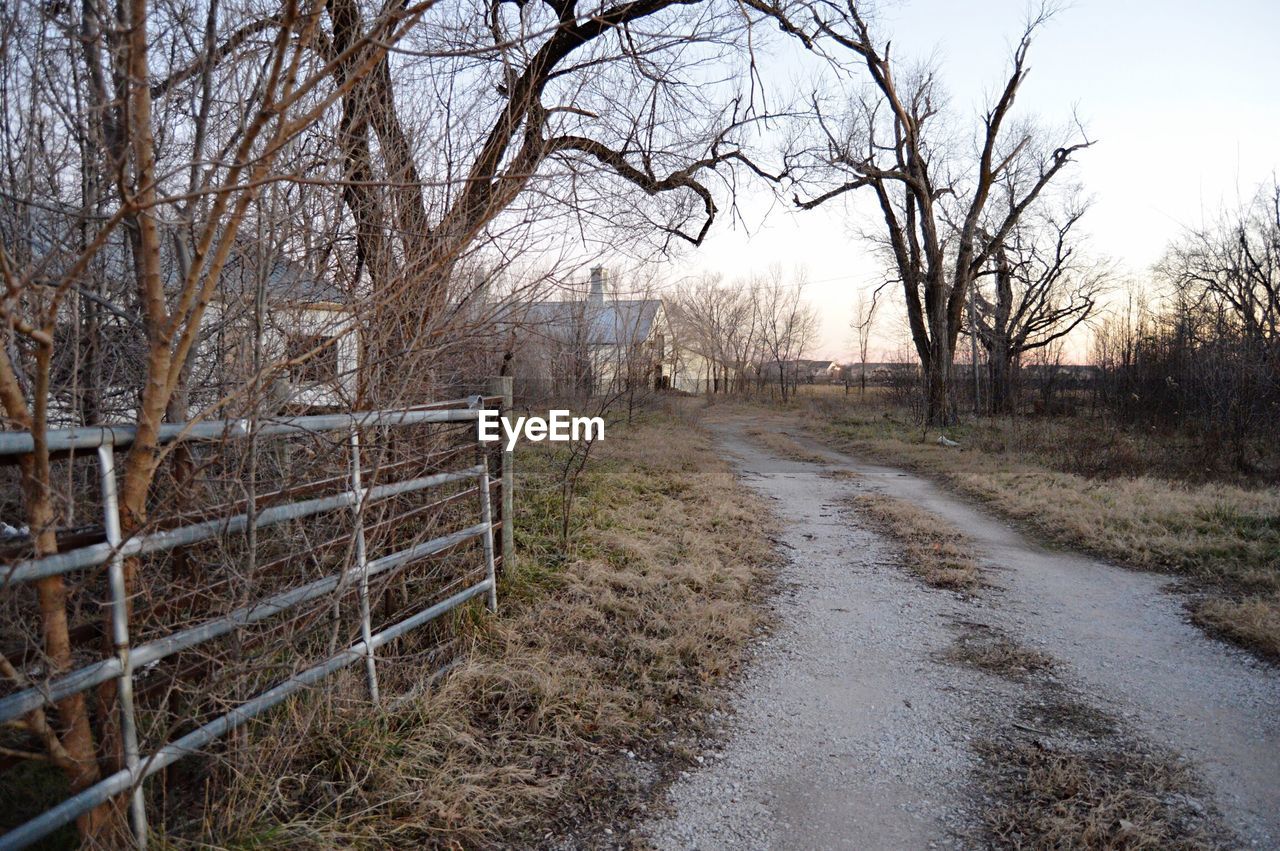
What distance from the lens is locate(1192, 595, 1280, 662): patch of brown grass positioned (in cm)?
452

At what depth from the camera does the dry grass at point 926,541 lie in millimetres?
6121

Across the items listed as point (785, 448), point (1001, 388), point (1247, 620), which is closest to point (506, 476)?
point (1247, 620)

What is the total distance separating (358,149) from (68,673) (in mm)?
2573

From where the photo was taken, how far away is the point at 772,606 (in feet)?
18.0

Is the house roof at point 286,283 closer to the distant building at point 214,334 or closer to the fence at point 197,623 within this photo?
the distant building at point 214,334

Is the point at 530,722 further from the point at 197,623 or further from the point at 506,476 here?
the point at 506,476

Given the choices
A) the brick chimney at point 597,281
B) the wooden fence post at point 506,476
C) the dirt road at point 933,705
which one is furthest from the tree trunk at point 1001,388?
the wooden fence post at point 506,476

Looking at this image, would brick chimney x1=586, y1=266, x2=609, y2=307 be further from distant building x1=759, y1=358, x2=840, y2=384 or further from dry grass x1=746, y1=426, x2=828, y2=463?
distant building x1=759, y1=358, x2=840, y2=384

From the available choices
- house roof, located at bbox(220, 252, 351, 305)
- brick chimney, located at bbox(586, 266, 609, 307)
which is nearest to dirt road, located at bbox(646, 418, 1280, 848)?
brick chimney, located at bbox(586, 266, 609, 307)

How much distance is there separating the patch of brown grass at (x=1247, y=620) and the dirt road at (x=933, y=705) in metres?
0.13

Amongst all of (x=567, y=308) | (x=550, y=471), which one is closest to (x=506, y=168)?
(x=567, y=308)

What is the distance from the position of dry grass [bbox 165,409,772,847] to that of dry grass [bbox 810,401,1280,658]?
134 inches

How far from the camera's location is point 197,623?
2352 millimetres

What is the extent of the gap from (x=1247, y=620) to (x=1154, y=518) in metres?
3.15
